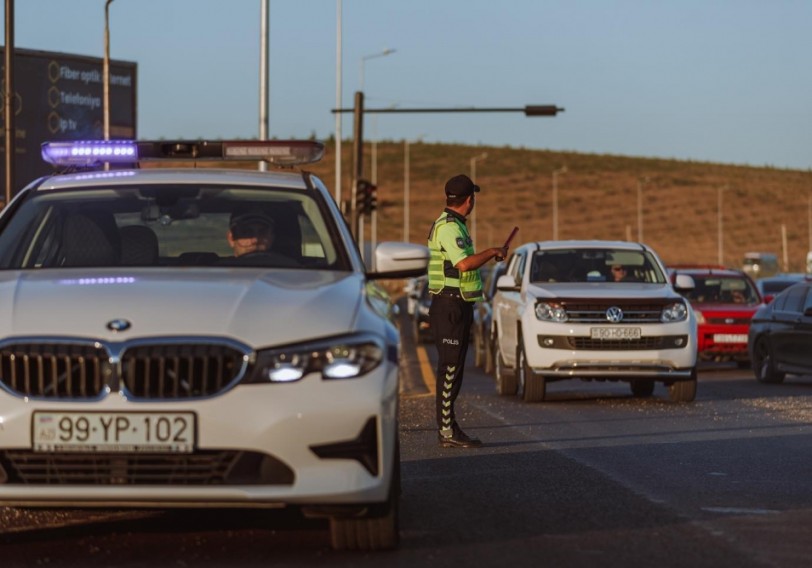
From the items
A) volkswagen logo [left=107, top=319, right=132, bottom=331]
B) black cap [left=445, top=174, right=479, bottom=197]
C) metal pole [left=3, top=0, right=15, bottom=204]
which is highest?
metal pole [left=3, top=0, right=15, bottom=204]

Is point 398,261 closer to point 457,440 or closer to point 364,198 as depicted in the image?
point 457,440

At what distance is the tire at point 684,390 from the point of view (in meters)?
19.0

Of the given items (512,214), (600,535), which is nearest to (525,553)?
(600,535)

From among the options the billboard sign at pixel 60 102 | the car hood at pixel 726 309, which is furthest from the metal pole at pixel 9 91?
the billboard sign at pixel 60 102

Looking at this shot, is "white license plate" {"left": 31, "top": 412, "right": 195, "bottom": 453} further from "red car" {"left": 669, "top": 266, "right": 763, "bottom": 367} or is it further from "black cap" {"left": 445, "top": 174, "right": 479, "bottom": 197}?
"red car" {"left": 669, "top": 266, "right": 763, "bottom": 367}

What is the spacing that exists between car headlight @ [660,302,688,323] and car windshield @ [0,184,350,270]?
34.1 feet

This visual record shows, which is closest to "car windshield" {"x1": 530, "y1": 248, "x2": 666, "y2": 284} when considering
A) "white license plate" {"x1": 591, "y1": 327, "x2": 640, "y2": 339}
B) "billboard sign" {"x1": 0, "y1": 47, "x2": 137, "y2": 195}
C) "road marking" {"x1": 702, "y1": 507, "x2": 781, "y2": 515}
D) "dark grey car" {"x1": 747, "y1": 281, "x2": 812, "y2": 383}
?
"white license plate" {"x1": 591, "y1": 327, "x2": 640, "y2": 339}

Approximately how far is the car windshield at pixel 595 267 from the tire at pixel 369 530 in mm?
12459

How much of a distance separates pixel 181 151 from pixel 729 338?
19.8 m

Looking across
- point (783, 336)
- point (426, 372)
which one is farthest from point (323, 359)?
point (426, 372)

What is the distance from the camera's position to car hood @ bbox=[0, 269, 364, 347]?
695cm

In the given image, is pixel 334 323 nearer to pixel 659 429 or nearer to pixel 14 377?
pixel 14 377

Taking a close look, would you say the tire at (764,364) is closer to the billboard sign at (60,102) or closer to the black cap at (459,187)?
the black cap at (459,187)

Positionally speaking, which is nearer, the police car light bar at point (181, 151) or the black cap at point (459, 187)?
the police car light bar at point (181, 151)
